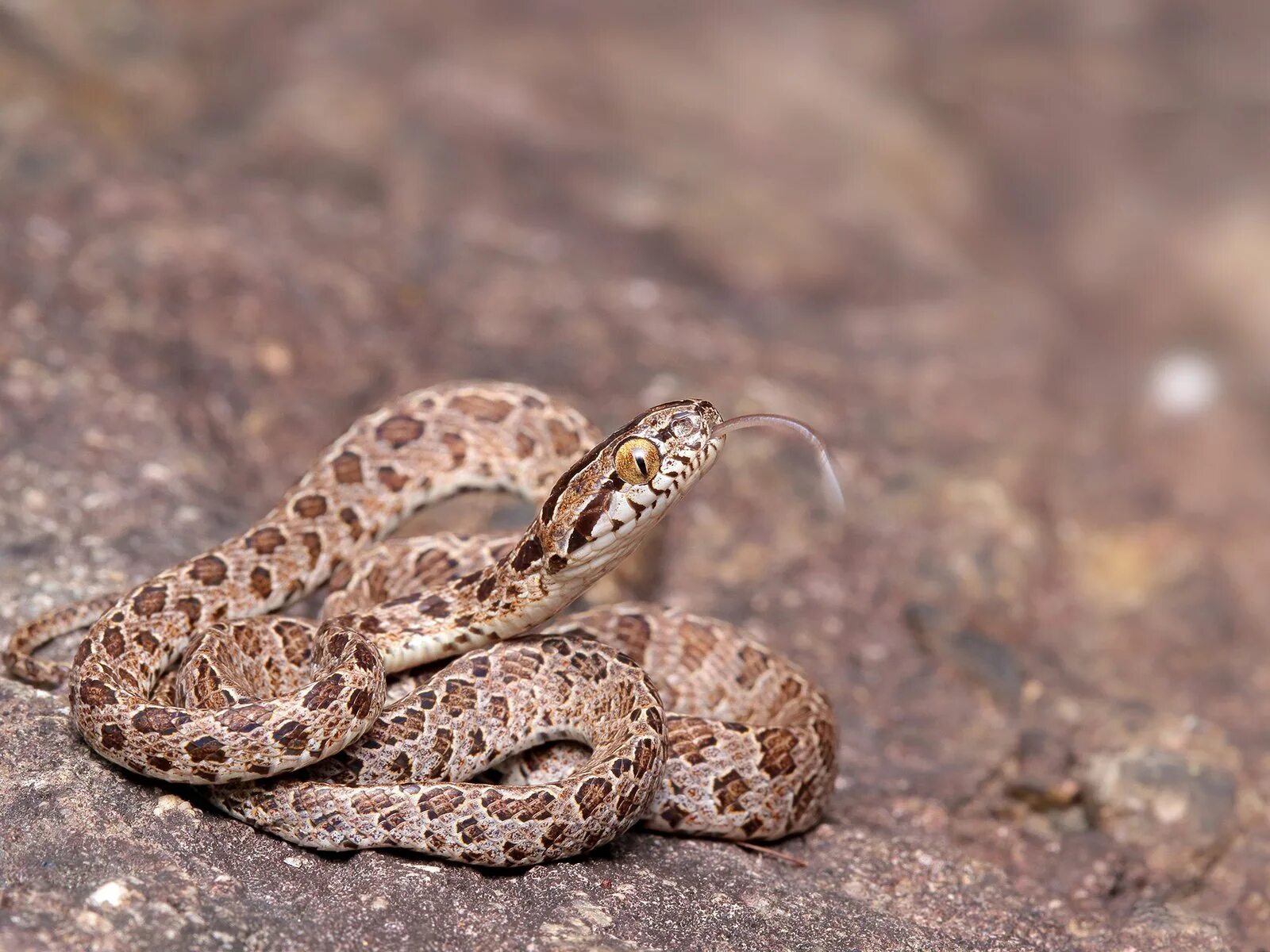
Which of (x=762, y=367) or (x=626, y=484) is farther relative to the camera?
(x=762, y=367)

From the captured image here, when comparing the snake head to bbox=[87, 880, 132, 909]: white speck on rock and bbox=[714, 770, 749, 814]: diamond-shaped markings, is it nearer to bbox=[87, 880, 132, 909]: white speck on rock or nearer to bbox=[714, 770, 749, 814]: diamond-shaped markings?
bbox=[714, 770, 749, 814]: diamond-shaped markings

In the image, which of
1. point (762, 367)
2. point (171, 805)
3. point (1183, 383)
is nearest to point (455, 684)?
point (171, 805)

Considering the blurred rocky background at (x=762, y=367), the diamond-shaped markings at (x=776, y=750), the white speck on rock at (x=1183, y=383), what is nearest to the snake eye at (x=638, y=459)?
the diamond-shaped markings at (x=776, y=750)

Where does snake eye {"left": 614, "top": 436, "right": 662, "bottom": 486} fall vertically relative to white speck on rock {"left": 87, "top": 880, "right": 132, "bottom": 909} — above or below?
above

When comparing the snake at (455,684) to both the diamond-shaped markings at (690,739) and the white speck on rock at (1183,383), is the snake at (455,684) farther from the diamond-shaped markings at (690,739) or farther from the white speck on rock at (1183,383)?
the white speck on rock at (1183,383)

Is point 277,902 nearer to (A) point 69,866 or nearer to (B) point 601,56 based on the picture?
(A) point 69,866

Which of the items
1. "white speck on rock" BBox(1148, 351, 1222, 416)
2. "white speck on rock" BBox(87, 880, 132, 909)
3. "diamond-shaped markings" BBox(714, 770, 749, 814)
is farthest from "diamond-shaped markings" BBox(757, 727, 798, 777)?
"white speck on rock" BBox(1148, 351, 1222, 416)

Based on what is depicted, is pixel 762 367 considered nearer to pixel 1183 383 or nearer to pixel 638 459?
pixel 1183 383
